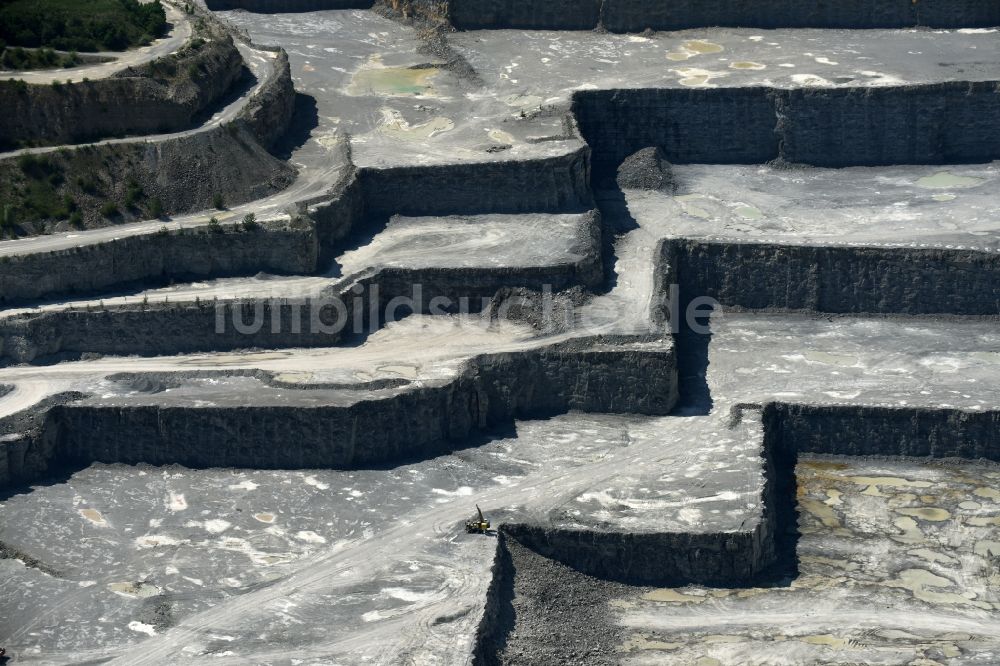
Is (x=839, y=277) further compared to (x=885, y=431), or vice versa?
(x=839, y=277)

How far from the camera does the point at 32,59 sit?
→ 75.4 metres

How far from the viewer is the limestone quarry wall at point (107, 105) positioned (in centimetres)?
7256

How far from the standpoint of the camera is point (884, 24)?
285ft

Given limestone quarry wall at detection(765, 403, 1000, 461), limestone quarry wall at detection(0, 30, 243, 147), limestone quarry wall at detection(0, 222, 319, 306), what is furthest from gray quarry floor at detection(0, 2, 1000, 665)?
limestone quarry wall at detection(0, 30, 243, 147)

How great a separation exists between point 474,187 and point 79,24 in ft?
57.9

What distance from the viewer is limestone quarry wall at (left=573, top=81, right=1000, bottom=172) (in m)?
79.4

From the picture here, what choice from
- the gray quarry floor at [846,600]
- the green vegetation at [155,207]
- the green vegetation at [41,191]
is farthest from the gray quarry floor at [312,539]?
the green vegetation at [41,191]

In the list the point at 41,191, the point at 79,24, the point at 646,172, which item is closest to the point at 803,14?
the point at 646,172

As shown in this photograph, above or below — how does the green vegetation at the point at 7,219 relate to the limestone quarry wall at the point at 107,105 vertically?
below

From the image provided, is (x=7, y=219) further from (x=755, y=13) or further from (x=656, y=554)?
(x=755, y=13)

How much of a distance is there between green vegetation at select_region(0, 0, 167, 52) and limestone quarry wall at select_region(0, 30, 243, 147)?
11.1 feet

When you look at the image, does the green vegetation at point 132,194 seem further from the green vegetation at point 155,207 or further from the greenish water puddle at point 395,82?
the greenish water puddle at point 395,82

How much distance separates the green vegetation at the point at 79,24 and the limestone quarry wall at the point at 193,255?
12136 mm

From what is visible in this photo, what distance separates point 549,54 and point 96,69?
20.2m
